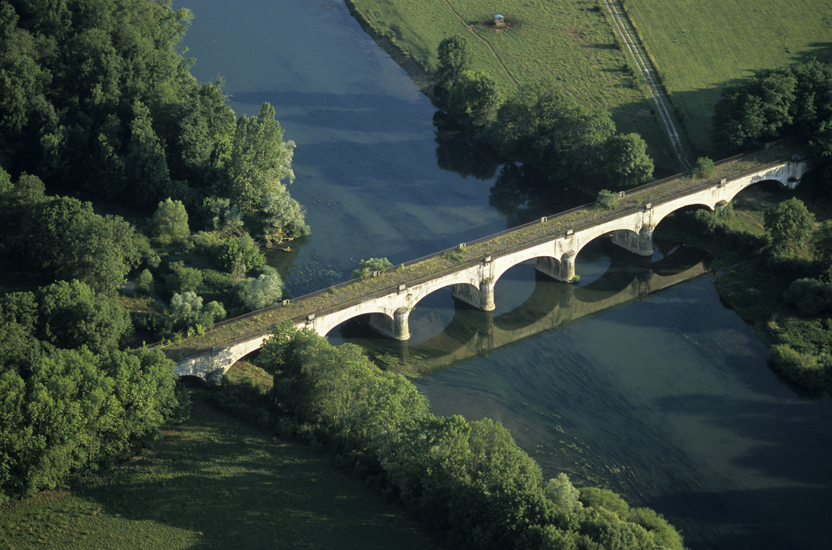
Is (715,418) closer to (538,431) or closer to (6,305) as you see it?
(538,431)

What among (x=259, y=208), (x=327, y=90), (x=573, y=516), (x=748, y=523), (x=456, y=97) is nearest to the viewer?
(x=573, y=516)

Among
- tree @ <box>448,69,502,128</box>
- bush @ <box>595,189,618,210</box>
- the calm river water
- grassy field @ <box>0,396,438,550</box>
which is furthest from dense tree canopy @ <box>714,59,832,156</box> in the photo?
grassy field @ <box>0,396,438,550</box>

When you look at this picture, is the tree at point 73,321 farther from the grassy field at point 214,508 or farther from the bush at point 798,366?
the bush at point 798,366

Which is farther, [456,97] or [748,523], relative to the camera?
[456,97]

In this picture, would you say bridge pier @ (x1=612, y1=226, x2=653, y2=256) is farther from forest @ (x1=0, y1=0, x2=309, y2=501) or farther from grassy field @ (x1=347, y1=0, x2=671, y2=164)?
forest @ (x1=0, y1=0, x2=309, y2=501)

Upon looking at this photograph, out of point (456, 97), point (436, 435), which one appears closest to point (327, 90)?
point (456, 97)
